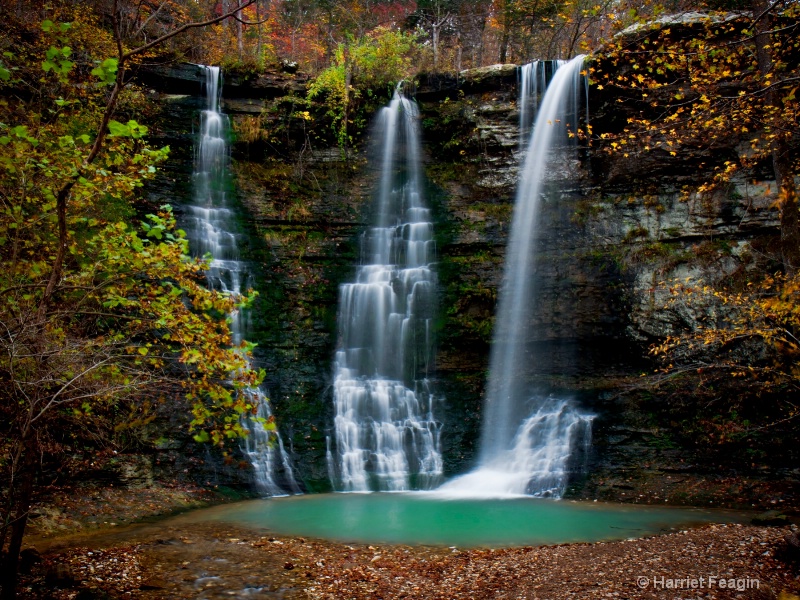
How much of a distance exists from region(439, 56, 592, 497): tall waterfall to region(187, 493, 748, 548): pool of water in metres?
1.20

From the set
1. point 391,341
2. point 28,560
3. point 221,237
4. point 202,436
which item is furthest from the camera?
point 221,237

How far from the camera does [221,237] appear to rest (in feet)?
50.4

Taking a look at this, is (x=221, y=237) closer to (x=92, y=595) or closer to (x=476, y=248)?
(x=476, y=248)

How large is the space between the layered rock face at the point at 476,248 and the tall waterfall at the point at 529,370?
320 mm

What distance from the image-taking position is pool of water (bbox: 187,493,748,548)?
8.55m

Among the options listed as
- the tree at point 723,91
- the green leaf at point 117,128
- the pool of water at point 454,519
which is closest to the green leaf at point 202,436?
the green leaf at point 117,128

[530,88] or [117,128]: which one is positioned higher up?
[530,88]

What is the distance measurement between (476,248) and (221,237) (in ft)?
24.4

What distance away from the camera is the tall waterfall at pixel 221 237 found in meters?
12.2

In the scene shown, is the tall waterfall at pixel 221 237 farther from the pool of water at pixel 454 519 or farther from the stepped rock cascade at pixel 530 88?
the stepped rock cascade at pixel 530 88

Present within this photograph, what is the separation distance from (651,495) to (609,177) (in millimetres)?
8792

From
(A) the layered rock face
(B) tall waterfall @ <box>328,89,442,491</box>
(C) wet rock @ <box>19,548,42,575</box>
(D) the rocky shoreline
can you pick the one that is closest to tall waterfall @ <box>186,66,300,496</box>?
(A) the layered rock face

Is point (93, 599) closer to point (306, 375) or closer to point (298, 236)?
point (306, 375)

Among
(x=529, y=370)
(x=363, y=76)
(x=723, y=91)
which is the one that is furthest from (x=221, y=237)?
(x=723, y=91)
